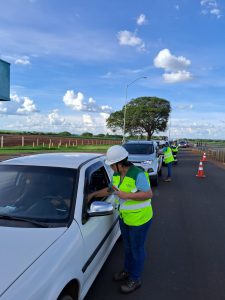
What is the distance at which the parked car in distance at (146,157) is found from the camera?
41.8 feet

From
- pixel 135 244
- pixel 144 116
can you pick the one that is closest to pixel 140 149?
pixel 135 244

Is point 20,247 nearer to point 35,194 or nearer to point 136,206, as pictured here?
point 35,194

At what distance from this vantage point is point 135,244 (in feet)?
12.9

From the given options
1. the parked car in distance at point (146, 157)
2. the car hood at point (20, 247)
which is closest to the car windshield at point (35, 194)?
the car hood at point (20, 247)

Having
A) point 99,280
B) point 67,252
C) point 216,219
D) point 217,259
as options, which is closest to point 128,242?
point 99,280

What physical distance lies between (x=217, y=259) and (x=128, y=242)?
1.86 metres

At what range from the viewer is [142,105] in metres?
64.9

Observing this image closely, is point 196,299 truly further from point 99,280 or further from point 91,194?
point 91,194

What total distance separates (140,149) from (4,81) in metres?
6.36

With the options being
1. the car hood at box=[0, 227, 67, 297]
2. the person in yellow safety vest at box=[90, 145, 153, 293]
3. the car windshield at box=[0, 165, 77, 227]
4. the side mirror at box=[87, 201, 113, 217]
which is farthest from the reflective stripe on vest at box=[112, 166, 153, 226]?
the car hood at box=[0, 227, 67, 297]

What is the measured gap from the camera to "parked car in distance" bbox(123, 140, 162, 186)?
502 inches

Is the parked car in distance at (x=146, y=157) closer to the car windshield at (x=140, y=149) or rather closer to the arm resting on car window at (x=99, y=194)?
Result: the car windshield at (x=140, y=149)

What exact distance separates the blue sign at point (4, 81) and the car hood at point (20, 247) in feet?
37.4

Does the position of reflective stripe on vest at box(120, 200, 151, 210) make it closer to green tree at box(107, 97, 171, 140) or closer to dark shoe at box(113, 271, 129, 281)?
dark shoe at box(113, 271, 129, 281)
